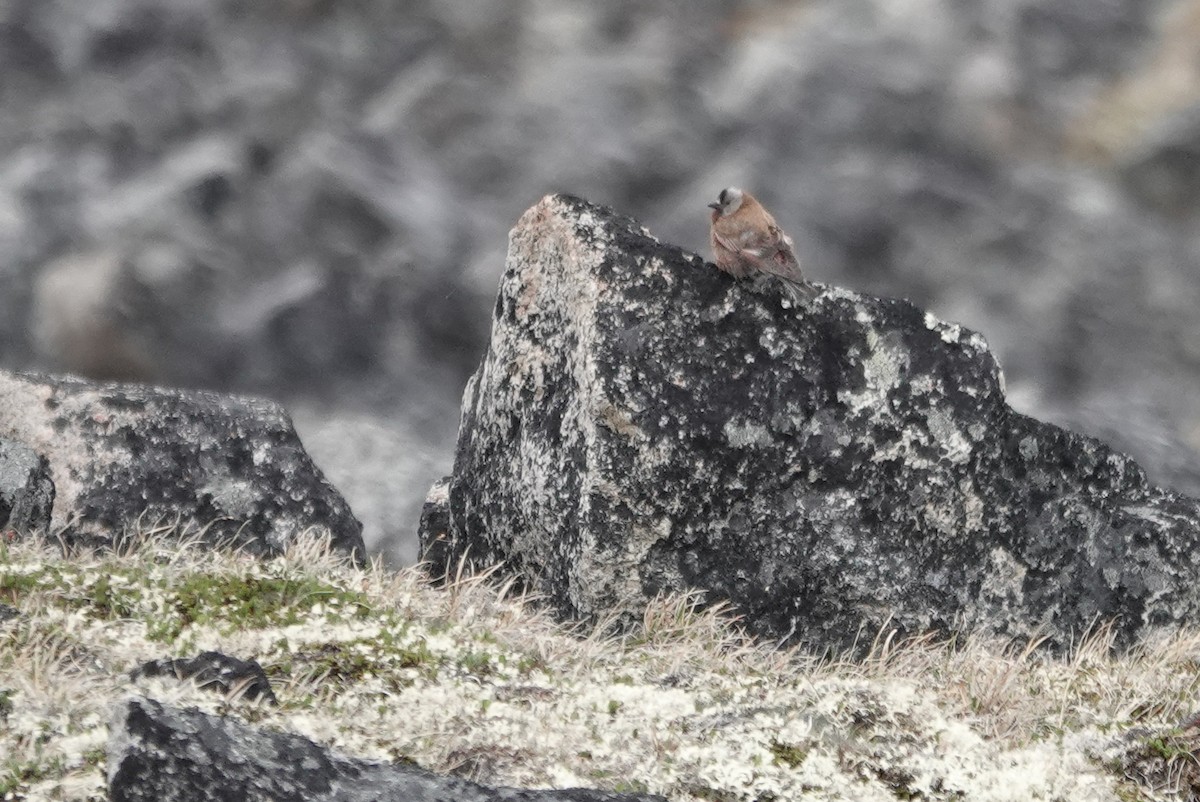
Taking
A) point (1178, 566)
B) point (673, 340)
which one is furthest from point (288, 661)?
point (1178, 566)

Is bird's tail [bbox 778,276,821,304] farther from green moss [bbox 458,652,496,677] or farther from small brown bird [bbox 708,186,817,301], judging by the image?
green moss [bbox 458,652,496,677]

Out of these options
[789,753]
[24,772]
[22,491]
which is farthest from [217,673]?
[22,491]

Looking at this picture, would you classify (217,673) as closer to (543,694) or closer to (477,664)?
(477,664)

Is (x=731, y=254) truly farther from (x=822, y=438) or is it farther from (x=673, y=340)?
(x=822, y=438)

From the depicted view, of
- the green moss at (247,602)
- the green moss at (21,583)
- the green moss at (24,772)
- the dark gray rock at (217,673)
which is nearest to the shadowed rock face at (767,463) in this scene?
the green moss at (247,602)

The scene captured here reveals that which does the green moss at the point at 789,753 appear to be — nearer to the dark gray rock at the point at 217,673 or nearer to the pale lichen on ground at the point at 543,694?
the pale lichen on ground at the point at 543,694

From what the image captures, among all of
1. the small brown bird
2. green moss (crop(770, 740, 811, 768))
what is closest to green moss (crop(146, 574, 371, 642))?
green moss (crop(770, 740, 811, 768))
